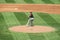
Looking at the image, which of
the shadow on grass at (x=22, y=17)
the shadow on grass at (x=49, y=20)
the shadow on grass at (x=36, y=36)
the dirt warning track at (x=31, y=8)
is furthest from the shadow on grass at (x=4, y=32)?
the dirt warning track at (x=31, y=8)

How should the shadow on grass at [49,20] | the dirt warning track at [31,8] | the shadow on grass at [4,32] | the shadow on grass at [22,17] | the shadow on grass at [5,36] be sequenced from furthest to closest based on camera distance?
the dirt warning track at [31,8], the shadow on grass at [22,17], the shadow on grass at [49,20], the shadow on grass at [4,32], the shadow on grass at [5,36]

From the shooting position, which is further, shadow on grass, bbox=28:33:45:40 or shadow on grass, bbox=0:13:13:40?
shadow on grass, bbox=0:13:13:40

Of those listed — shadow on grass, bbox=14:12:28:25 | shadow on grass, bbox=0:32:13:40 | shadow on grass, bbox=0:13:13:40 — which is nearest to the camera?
shadow on grass, bbox=0:32:13:40

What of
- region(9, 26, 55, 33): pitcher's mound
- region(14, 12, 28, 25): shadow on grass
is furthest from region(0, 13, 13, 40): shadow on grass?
region(14, 12, 28, 25): shadow on grass

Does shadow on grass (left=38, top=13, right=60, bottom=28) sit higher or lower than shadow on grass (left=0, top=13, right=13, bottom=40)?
lower

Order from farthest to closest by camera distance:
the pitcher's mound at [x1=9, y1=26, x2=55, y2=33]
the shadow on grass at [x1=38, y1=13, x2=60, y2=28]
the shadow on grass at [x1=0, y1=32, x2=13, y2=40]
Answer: the shadow on grass at [x1=38, y1=13, x2=60, y2=28] → the pitcher's mound at [x1=9, y1=26, x2=55, y2=33] → the shadow on grass at [x1=0, y1=32, x2=13, y2=40]

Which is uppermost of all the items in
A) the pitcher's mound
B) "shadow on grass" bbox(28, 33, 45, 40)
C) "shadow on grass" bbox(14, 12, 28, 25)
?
"shadow on grass" bbox(28, 33, 45, 40)

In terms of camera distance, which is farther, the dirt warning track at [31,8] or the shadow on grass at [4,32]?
the dirt warning track at [31,8]

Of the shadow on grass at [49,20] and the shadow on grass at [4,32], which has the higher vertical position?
the shadow on grass at [4,32]

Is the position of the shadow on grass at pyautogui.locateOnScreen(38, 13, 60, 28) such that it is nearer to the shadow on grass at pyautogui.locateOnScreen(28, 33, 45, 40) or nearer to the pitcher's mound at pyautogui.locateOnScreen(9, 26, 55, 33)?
the pitcher's mound at pyautogui.locateOnScreen(9, 26, 55, 33)

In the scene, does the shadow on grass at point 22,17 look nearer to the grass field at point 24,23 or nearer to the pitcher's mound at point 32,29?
the grass field at point 24,23
